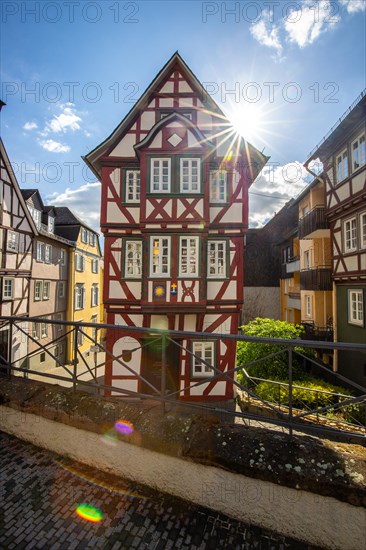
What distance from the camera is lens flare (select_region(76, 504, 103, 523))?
2.00 meters

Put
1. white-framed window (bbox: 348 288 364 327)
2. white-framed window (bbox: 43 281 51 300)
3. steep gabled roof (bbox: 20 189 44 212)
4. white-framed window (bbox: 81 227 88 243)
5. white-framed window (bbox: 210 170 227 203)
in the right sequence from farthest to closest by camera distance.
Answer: white-framed window (bbox: 81 227 88 243) → white-framed window (bbox: 43 281 51 300) → steep gabled roof (bbox: 20 189 44 212) → white-framed window (bbox: 348 288 364 327) → white-framed window (bbox: 210 170 227 203)

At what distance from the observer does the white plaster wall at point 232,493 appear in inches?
71.7

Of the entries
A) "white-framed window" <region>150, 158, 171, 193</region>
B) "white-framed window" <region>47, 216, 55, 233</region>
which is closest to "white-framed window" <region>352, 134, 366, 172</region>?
"white-framed window" <region>150, 158, 171, 193</region>

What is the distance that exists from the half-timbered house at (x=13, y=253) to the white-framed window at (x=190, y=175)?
11427mm

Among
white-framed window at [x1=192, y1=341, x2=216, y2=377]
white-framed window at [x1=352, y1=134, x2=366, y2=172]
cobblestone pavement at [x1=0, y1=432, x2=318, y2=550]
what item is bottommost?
white-framed window at [x1=192, y1=341, x2=216, y2=377]

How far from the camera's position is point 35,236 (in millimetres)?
18938

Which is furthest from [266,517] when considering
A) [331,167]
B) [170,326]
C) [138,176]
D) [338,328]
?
[331,167]

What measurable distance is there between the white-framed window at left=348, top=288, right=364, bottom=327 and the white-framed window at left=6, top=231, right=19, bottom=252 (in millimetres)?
18629

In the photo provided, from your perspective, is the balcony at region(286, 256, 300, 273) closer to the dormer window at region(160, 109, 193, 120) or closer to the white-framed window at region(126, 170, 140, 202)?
the dormer window at region(160, 109, 193, 120)

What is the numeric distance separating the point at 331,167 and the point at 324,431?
1524cm

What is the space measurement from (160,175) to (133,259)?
3431mm

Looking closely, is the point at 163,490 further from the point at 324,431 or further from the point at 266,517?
the point at 324,431

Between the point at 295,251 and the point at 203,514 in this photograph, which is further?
the point at 295,251

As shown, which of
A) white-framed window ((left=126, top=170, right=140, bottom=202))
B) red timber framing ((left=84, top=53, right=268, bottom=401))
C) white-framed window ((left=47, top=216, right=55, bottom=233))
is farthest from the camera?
white-framed window ((left=47, top=216, right=55, bottom=233))
